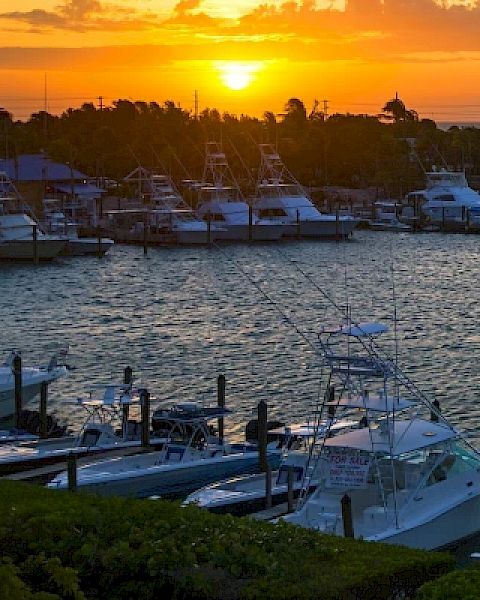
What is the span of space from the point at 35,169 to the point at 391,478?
312 ft

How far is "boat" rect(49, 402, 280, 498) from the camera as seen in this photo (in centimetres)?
2428

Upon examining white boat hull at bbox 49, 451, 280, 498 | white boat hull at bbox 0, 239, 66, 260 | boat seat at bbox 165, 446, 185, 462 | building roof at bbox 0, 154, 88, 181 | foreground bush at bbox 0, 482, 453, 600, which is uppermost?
building roof at bbox 0, 154, 88, 181

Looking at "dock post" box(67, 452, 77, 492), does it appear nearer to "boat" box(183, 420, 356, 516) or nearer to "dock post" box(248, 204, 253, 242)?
"boat" box(183, 420, 356, 516)

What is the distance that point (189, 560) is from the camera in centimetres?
1251

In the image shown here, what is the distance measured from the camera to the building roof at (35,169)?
110 meters

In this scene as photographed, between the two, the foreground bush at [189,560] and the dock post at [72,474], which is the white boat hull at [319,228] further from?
the foreground bush at [189,560]

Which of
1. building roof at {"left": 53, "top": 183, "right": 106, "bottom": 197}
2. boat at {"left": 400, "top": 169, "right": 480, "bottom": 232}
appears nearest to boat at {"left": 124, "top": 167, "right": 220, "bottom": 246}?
building roof at {"left": 53, "top": 183, "right": 106, "bottom": 197}

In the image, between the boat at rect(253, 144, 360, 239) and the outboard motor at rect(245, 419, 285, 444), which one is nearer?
the outboard motor at rect(245, 419, 285, 444)

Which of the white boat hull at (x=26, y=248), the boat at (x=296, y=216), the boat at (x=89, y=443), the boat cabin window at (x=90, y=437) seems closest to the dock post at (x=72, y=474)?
the boat at (x=89, y=443)

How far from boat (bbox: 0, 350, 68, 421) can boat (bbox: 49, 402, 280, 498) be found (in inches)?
228

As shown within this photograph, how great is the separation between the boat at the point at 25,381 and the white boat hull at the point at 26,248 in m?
49.0

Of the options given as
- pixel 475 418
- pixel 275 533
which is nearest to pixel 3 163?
pixel 475 418

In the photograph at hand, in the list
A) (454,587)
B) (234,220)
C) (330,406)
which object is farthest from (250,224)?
(454,587)

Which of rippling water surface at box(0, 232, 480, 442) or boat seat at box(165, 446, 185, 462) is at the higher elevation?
boat seat at box(165, 446, 185, 462)
